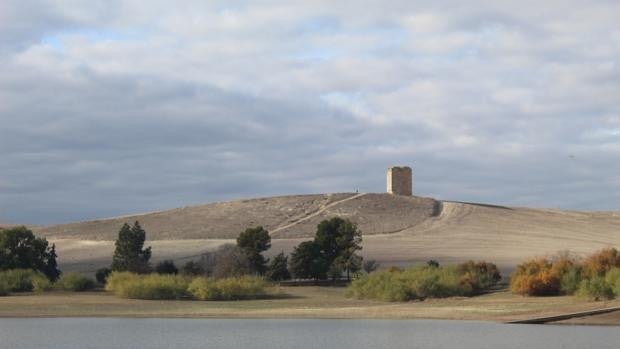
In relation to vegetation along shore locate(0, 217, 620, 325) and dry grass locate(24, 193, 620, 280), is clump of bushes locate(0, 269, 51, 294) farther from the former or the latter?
dry grass locate(24, 193, 620, 280)

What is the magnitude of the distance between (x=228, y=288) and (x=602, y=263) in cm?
2086

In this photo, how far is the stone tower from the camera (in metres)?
120

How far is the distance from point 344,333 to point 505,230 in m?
65.5

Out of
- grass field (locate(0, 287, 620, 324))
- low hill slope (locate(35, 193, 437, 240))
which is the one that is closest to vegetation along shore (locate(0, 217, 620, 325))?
grass field (locate(0, 287, 620, 324))

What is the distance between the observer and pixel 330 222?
8000 centimetres

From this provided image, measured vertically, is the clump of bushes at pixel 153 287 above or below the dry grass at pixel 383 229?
below

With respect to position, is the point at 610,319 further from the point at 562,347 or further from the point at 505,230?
the point at 505,230

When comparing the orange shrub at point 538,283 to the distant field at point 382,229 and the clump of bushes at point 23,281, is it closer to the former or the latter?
the distant field at point 382,229

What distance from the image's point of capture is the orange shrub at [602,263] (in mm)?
60719

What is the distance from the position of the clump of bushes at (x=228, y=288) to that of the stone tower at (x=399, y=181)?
52332 millimetres

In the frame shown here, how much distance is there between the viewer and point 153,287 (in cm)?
6762

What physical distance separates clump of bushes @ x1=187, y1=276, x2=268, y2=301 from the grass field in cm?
133

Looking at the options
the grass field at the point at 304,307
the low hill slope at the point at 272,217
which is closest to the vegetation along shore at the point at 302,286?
the grass field at the point at 304,307

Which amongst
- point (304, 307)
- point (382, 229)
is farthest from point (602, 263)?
point (382, 229)
